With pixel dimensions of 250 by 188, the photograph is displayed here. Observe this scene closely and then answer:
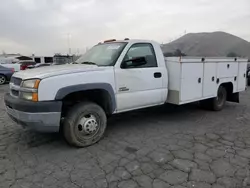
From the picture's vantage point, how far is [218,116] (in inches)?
243

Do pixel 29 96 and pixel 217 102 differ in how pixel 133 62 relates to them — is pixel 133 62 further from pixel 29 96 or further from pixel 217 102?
pixel 217 102

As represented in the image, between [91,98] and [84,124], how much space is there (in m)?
0.58

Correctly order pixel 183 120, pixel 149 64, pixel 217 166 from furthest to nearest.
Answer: pixel 183 120
pixel 149 64
pixel 217 166

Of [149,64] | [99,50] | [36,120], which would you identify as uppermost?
[99,50]

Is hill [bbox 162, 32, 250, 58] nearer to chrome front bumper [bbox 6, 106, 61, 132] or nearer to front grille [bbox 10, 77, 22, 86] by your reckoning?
front grille [bbox 10, 77, 22, 86]

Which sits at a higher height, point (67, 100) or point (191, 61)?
point (191, 61)

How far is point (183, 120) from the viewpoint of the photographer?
574 centimetres

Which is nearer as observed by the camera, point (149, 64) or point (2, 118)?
point (149, 64)

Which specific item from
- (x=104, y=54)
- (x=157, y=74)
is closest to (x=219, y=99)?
(x=157, y=74)

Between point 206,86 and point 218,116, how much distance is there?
99 cm

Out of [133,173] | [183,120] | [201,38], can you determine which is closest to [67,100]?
[133,173]

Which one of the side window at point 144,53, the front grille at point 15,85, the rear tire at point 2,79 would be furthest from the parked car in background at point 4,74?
the side window at point 144,53

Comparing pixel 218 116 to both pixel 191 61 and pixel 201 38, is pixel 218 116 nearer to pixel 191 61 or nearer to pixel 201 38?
pixel 191 61

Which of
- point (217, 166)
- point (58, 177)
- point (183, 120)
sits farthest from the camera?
point (183, 120)
